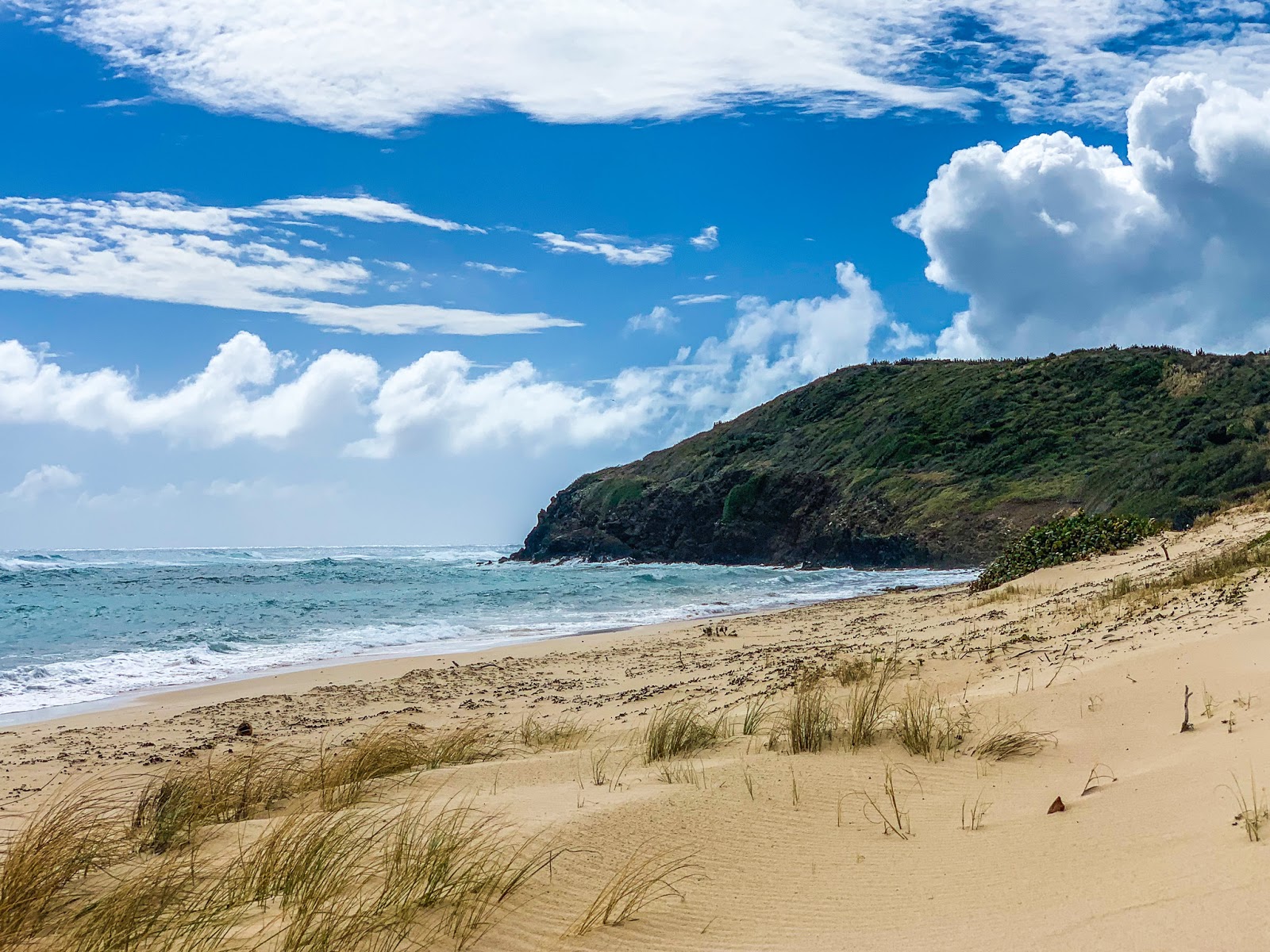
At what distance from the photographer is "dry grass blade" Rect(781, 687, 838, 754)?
6.15 meters

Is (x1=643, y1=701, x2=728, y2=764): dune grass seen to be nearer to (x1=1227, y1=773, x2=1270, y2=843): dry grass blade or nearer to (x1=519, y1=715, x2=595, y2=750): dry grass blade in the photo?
(x1=519, y1=715, x2=595, y2=750): dry grass blade

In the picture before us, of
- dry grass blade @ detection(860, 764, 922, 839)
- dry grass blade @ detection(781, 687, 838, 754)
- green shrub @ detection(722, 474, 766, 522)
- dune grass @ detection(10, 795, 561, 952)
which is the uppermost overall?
green shrub @ detection(722, 474, 766, 522)

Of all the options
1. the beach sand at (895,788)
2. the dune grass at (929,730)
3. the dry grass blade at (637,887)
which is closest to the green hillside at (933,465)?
the beach sand at (895,788)

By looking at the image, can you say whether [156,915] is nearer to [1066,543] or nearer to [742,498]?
[1066,543]

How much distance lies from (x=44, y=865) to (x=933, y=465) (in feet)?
168

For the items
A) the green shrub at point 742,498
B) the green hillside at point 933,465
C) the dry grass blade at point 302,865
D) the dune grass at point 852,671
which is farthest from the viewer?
the green shrub at point 742,498

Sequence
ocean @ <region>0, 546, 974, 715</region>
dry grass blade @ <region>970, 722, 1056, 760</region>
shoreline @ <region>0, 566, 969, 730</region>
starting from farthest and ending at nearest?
1. ocean @ <region>0, 546, 974, 715</region>
2. shoreline @ <region>0, 566, 969, 730</region>
3. dry grass blade @ <region>970, 722, 1056, 760</region>

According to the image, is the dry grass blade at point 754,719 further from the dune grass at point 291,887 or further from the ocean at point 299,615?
the ocean at point 299,615

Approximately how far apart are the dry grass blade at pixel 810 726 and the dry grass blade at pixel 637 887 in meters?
1.98

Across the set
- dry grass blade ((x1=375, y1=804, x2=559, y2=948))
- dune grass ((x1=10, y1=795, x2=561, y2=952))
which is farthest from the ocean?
dry grass blade ((x1=375, y1=804, x2=559, y2=948))

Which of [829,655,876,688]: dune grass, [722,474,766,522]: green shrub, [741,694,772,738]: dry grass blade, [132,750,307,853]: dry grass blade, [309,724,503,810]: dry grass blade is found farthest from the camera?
[722,474,766,522]: green shrub

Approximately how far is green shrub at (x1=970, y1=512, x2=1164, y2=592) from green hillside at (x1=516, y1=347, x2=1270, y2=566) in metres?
11.2

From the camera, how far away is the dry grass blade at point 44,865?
391 centimetres

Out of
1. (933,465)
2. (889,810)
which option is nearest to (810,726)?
(889,810)
